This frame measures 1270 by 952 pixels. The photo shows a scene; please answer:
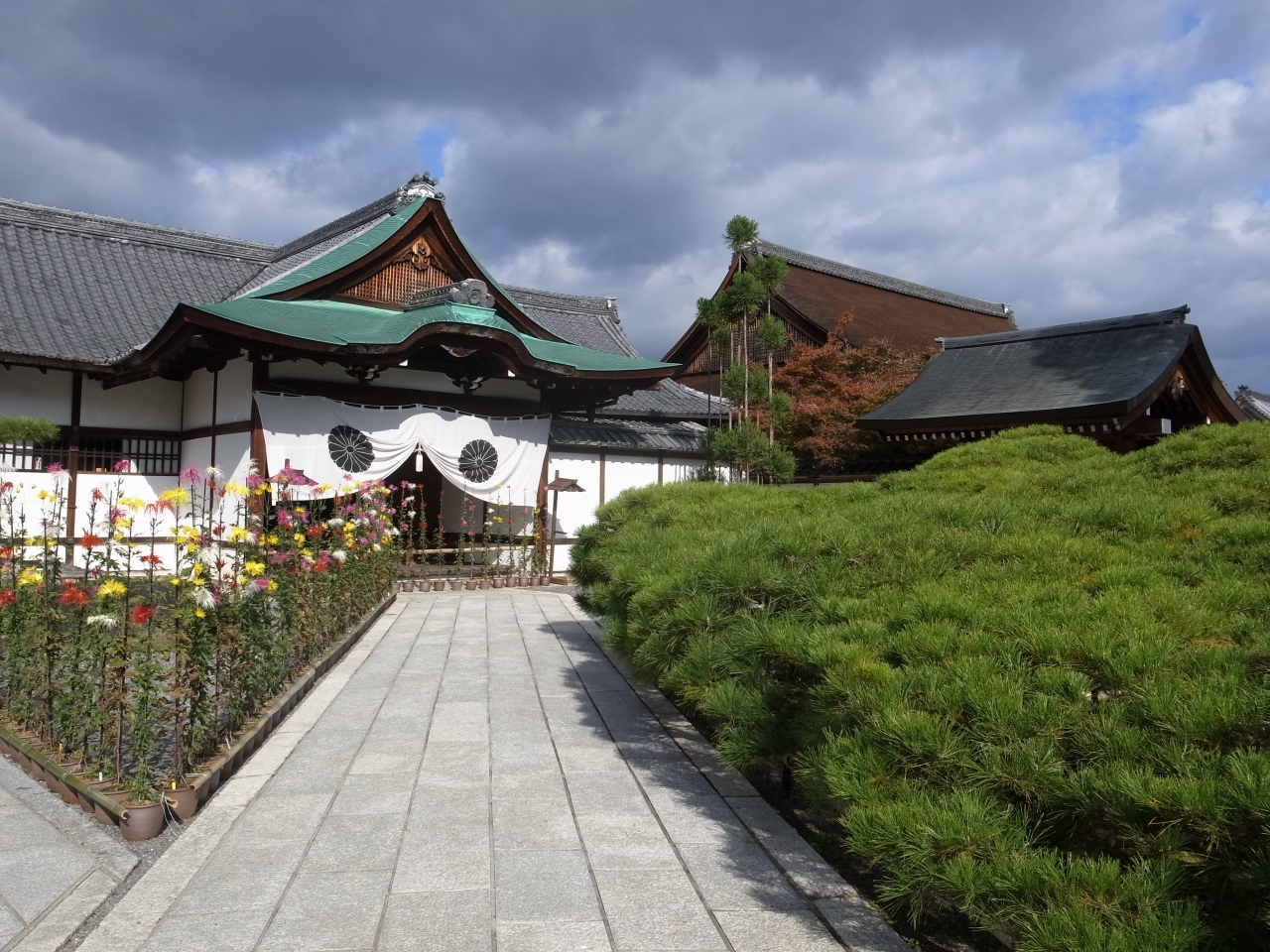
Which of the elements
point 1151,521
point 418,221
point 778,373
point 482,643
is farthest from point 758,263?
point 1151,521

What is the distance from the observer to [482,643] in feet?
25.8

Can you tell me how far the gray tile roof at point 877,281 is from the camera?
2369cm

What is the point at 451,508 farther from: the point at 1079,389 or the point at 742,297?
the point at 1079,389

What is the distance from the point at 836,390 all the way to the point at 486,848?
1317cm

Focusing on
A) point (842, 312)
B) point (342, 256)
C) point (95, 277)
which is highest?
point (842, 312)

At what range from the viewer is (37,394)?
38.2ft

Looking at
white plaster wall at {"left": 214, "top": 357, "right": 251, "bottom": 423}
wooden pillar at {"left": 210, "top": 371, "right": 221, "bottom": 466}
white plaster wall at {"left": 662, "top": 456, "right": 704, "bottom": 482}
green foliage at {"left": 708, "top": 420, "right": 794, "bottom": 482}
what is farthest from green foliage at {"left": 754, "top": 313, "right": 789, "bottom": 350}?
wooden pillar at {"left": 210, "top": 371, "right": 221, "bottom": 466}

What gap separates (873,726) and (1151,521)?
68.3 inches

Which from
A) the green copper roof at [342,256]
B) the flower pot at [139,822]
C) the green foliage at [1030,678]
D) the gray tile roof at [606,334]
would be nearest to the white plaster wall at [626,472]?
the gray tile roof at [606,334]

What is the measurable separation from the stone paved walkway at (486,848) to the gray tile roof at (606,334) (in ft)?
34.5

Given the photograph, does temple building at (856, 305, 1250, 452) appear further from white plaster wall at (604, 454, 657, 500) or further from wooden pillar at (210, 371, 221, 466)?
wooden pillar at (210, 371, 221, 466)

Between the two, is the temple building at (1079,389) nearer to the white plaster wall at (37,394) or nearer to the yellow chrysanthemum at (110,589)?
the yellow chrysanthemum at (110,589)

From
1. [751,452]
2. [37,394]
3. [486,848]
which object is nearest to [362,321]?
[37,394]

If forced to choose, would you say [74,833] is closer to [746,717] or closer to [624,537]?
[746,717]
